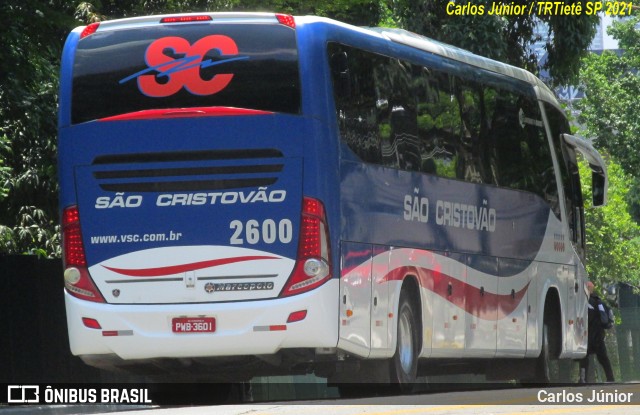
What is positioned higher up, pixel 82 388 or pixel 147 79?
pixel 147 79

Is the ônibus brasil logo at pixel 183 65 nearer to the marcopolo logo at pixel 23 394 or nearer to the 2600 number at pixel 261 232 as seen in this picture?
the 2600 number at pixel 261 232

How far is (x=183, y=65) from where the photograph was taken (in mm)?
14672

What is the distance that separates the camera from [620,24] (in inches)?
2109

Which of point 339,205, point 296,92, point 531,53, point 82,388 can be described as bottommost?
point 82,388

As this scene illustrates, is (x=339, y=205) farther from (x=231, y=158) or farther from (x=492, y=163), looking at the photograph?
(x=492, y=163)

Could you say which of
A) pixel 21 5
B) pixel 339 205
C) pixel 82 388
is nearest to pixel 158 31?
pixel 339 205

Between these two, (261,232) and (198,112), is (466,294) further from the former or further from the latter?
(198,112)

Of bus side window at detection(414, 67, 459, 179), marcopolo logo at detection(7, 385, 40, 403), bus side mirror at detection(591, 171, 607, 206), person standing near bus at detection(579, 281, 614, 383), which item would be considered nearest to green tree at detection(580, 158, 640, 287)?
person standing near bus at detection(579, 281, 614, 383)

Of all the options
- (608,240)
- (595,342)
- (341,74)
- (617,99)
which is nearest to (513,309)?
(341,74)

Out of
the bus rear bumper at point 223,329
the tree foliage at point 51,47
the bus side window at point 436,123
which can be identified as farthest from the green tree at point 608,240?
the bus rear bumper at point 223,329

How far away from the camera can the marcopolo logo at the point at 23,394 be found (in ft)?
58.5

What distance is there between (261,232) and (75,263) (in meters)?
1.93

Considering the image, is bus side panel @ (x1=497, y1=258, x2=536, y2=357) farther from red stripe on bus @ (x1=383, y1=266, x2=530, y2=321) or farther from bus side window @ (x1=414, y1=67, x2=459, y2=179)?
bus side window @ (x1=414, y1=67, x2=459, y2=179)

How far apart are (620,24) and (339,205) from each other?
1607 inches
